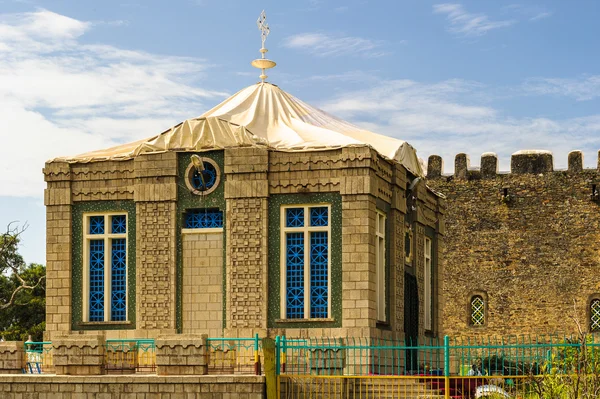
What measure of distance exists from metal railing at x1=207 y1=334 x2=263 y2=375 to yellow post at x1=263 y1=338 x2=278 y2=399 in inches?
34.3

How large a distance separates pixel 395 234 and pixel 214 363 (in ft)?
20.4

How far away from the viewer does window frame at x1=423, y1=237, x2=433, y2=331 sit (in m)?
28.6

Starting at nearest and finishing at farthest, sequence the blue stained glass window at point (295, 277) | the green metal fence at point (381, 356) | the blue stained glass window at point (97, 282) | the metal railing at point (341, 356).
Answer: the green metal fence at point (381, 356)
the metal railing at point (341, 356)
the blue stained glass window at point (295, 277)
the blue stained glass window at point (97, 282)

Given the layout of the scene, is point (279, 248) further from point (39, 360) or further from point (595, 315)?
point (595, 315)

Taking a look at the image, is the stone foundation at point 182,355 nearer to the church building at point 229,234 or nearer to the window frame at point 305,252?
the church building at point 229,234

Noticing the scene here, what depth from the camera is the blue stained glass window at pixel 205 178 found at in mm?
23922

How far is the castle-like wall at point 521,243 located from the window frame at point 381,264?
860 inches

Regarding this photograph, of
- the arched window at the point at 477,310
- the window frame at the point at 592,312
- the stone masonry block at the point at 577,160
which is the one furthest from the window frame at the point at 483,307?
the stone masonry block at the point at 577,160

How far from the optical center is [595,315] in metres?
44.8

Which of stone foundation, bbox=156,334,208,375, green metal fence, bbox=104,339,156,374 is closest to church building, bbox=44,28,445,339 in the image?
green metal fence, bbox=104,339,156,374

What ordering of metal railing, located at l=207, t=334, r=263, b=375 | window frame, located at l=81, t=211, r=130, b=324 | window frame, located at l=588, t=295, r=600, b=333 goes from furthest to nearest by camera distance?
window frame, located at l=588, t=295, r=600, b=333
window frame, located at l=81, t=211, r=130, b=324
metal railing, located at l=207, t=334, r=263, b=375

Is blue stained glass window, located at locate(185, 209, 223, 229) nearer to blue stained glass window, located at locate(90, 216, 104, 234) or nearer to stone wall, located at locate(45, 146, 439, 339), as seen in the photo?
stone wall, located at locate(45, 146, 439, 339)

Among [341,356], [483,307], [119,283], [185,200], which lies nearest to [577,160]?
[483,307]

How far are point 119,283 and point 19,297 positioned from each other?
79.4 feet
